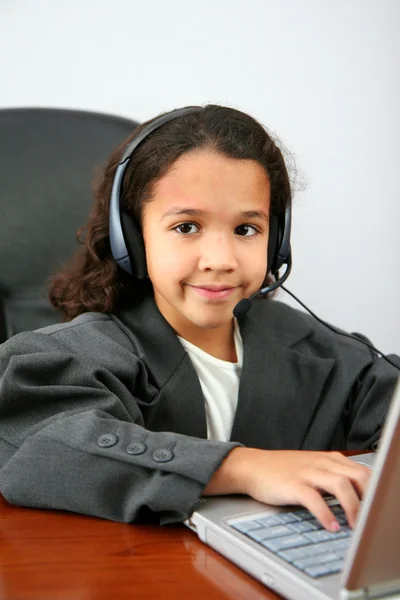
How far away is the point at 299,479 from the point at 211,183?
474 mm

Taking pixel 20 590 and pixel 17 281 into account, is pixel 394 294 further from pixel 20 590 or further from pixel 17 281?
pixel 20 590

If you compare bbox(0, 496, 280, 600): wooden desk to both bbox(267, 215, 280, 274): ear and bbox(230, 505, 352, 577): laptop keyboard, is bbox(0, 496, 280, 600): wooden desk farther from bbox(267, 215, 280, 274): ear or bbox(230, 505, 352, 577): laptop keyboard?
bbox(267, 215, 280, 274): ear

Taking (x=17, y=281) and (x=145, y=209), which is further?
(x=17, y=281)

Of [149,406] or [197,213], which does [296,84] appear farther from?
[149,406]

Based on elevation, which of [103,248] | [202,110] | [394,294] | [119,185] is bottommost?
[394,294]

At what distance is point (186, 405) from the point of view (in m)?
0.99

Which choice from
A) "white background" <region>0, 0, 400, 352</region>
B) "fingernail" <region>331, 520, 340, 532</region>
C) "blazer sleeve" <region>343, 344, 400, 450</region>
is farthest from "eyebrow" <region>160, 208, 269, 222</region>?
"white background" <region>0, 0, 400, 352</region>

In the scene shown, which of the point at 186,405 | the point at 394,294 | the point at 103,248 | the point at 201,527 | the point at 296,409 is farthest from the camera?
the point at 394,294

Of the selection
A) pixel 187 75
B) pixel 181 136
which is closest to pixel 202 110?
pixel 181 136

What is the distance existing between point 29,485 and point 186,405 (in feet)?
1.03

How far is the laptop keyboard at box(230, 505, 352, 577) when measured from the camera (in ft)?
1.75

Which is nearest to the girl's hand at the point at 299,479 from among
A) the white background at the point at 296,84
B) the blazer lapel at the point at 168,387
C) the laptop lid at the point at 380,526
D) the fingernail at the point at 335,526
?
the fingernail at the point at 335,526

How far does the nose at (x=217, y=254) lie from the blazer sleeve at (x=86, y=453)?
0.76ft

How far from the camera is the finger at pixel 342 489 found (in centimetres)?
61
